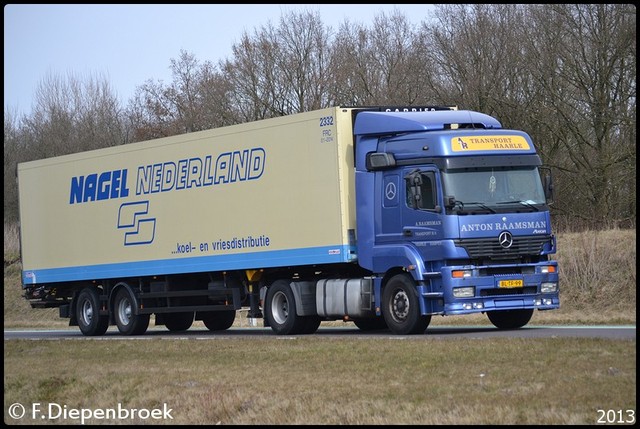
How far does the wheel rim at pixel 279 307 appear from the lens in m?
23.9

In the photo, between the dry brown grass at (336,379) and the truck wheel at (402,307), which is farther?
the truck wheel at (402,307)

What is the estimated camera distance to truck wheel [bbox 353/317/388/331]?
24.8 metres

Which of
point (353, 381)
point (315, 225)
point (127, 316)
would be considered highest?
point (315, 225)

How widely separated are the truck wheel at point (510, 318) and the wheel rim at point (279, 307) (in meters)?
3.96

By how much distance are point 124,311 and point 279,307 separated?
5.47 m

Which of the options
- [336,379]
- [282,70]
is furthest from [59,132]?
[336,379]

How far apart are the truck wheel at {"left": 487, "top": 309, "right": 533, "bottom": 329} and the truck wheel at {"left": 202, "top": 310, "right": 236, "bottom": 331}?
25.4 ft

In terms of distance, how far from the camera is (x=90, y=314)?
Answer: 28.9 meters

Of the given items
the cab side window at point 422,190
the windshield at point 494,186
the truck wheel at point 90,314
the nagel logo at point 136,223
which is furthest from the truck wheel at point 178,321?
the windshield at point 494,186

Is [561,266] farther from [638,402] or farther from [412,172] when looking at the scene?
[638,402]

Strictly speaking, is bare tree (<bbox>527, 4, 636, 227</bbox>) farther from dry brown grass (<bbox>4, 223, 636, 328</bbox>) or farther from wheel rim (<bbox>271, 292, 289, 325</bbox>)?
wheel rim (<bbox>271, 292, 289, 325</bbox>)

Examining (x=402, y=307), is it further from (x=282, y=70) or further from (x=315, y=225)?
(x=282, y=70)

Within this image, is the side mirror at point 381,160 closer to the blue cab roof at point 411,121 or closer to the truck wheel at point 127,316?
the blue cab roof at point 411,121

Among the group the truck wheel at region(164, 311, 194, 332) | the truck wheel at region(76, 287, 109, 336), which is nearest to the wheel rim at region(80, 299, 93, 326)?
the truck wheel at region(76, 287, 109, 336)
